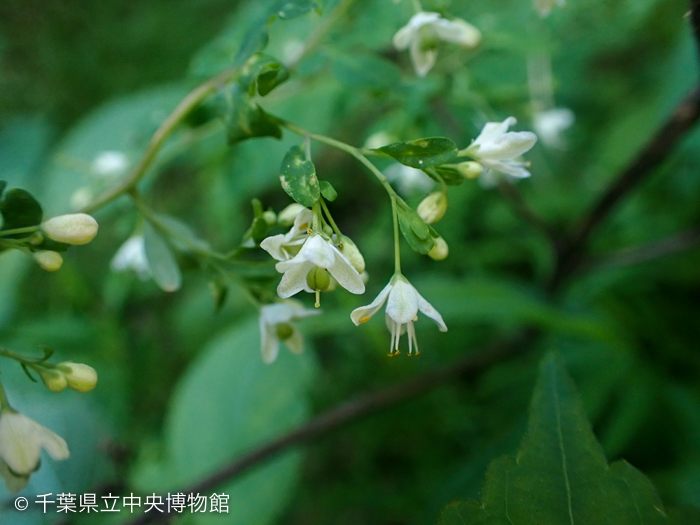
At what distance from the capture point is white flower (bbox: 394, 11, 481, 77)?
2.37ft

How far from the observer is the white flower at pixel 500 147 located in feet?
1.87

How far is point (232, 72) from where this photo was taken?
72 cm

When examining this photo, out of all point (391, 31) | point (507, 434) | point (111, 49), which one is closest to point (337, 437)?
point (507, 434)

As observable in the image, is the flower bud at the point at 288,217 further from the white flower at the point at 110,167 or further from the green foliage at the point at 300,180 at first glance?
the white flower at the point at 110,167

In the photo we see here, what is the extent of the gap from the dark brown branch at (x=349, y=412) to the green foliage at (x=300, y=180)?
67 cm

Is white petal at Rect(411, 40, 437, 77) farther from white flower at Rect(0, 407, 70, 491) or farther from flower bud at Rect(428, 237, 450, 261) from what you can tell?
white flower at Rect(0, 407, 70, 491)

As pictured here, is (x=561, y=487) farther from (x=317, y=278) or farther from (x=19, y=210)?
(x=19, y=210)

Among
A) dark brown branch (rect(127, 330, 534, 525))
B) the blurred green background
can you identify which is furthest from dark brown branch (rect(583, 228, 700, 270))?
dark brown branch (rect(127, 330, 534, 525))

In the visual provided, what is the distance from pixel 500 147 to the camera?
0.58 metres

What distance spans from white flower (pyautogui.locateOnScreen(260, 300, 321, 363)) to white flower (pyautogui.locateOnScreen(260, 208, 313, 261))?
11 cm

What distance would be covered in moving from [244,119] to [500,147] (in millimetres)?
287

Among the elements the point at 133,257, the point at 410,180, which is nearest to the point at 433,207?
the point at 410,180

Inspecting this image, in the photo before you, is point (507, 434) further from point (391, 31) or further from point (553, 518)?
point (391, 31)

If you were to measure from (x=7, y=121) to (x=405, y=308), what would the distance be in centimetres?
231
